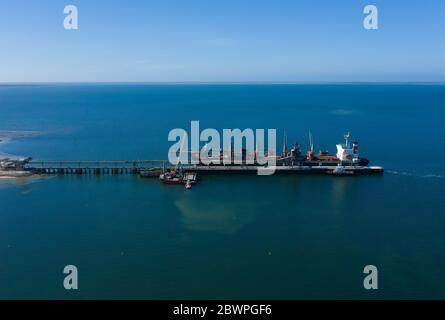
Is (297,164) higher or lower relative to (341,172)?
higher

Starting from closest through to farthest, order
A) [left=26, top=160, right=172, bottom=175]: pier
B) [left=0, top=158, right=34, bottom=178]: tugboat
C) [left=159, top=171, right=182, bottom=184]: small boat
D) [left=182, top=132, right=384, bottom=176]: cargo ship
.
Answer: [left=159, top=171, right=182, bottom=184]: small boat → [left=0, top=158, right=34, bottom=178]: tugboat → [left=182, top=132, right=384, bottom=176]: cargo ship → [left=26, top=160, right=172, bottom=175]: pier

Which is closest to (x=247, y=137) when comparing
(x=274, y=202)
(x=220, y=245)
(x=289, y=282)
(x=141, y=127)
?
(x=141, y=127)

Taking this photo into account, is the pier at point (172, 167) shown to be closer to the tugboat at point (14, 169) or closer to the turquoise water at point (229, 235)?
the tugboat at point (14, 169)

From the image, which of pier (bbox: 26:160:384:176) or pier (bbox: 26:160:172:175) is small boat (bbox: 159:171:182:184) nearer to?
pier (bbox: 26:160:384:176)

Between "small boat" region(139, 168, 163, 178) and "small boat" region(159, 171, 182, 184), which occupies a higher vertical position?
"small boat" region(139, 168, 163, 178)

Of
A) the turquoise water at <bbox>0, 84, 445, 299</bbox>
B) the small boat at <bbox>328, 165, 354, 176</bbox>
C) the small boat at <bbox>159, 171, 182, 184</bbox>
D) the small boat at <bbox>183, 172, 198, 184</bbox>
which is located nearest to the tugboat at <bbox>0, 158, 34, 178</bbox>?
the turquoise water at <bbox>0, 84, 445, 299</bbox>

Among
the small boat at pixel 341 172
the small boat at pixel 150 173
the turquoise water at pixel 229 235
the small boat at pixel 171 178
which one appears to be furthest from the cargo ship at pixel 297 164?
the small boat at pixel 150 173

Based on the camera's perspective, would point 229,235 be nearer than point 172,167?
Yes

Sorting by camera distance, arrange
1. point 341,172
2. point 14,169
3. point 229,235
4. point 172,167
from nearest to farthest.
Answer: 1. point 229,235
2. point 341,172
3. point 14,169
4. point 172,167

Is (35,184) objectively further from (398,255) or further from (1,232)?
(398,255)

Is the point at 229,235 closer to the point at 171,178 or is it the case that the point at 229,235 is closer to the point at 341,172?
the point at 171,178

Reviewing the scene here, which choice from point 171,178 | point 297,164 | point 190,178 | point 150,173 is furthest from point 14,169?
point 297,164
